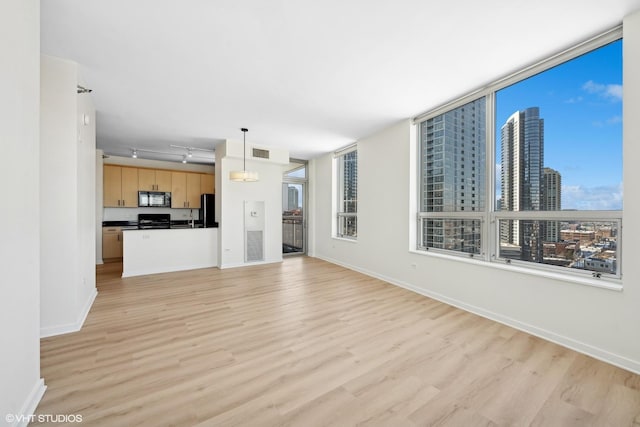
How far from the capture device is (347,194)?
20.3 feet

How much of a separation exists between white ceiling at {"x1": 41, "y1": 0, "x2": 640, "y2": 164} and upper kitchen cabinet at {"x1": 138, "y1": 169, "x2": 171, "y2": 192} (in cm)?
317

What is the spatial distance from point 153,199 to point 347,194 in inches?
209

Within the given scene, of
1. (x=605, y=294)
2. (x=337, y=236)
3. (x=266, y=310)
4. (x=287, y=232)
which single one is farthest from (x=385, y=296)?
(x=287, y=232)

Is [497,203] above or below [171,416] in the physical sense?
above

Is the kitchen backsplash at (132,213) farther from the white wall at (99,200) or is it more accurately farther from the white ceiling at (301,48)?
the white ceiling at (301,48)

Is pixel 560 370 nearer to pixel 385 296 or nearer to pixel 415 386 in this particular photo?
pixel 415 386

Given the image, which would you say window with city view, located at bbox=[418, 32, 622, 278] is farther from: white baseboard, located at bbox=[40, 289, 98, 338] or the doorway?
white baseboard, located at bbox=[40, 289, 98, 338]

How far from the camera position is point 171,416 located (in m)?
1.54

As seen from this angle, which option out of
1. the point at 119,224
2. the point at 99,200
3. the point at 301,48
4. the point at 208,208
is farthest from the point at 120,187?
the point at 301,48

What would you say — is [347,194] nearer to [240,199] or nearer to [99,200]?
[240,199]

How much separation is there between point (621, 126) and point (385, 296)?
10.0 feet

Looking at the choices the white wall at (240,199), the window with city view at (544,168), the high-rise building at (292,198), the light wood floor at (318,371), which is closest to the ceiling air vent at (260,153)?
the white wall at (240,199)

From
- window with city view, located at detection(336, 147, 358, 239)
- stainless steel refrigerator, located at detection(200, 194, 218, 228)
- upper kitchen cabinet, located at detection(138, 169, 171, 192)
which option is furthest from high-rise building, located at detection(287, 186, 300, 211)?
upper kitchen cabinet, located at detection(138, 169, 171, 192)

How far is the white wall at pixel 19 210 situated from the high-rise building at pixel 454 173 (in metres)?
4.27
